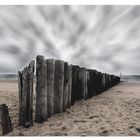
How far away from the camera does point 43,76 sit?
3.01 metres

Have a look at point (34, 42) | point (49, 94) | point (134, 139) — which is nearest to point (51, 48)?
point (34, 42)

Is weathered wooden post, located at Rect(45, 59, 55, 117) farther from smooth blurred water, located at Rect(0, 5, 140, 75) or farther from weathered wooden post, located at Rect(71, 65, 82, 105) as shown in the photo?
smooth blurred water, located at Rect(0, 5, 140, 75)

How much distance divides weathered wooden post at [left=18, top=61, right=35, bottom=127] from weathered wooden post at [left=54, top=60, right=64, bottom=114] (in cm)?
77

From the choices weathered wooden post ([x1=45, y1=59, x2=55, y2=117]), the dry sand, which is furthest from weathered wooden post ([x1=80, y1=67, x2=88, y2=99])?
weathered wooden post ([x1=45, y1=59, x2=55, y2=117])

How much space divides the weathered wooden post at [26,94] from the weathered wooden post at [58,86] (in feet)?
2.54

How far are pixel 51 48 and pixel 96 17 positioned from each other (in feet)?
4.11

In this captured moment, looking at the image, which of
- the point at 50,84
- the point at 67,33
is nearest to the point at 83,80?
the point at 67,33

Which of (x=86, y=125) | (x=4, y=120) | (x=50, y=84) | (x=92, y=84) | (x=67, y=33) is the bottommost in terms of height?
(x=86, y=125)

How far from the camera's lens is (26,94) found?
Result: 2746mm

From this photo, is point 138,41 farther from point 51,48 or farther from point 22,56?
point 22,56

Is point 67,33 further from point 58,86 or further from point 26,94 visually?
point 26,94

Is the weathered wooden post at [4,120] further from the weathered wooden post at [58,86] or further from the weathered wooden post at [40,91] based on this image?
the weathered wooden post at [58,86]

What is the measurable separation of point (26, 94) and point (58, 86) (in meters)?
0.86
